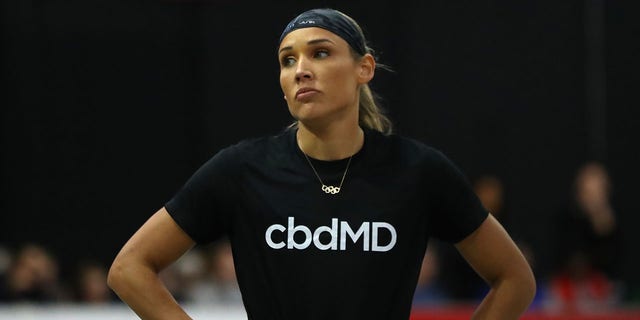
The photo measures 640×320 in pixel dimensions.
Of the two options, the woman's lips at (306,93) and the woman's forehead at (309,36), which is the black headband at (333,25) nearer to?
the woman's forehead at (309,36)

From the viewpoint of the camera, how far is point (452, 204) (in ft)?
10.6

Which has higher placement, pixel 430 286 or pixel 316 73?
pixel 316 73

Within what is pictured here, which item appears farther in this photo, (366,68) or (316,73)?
(366,68)

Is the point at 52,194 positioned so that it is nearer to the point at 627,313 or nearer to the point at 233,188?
the point at 627,313

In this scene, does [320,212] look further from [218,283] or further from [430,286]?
[218,283]

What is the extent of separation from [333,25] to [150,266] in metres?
0.79

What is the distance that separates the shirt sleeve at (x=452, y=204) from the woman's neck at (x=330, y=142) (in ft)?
0.76

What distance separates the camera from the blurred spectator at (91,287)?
27.3 feet

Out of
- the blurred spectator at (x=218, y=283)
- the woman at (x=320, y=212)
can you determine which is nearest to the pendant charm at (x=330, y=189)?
the woman at (x=320, y=212)

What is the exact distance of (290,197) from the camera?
3189mm

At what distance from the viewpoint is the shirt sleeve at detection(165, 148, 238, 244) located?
3.18 m

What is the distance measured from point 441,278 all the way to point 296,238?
15.1ft

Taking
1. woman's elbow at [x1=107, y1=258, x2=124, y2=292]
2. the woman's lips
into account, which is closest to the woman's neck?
the woman's lips

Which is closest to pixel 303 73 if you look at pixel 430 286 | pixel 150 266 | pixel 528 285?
pixel 150 266
